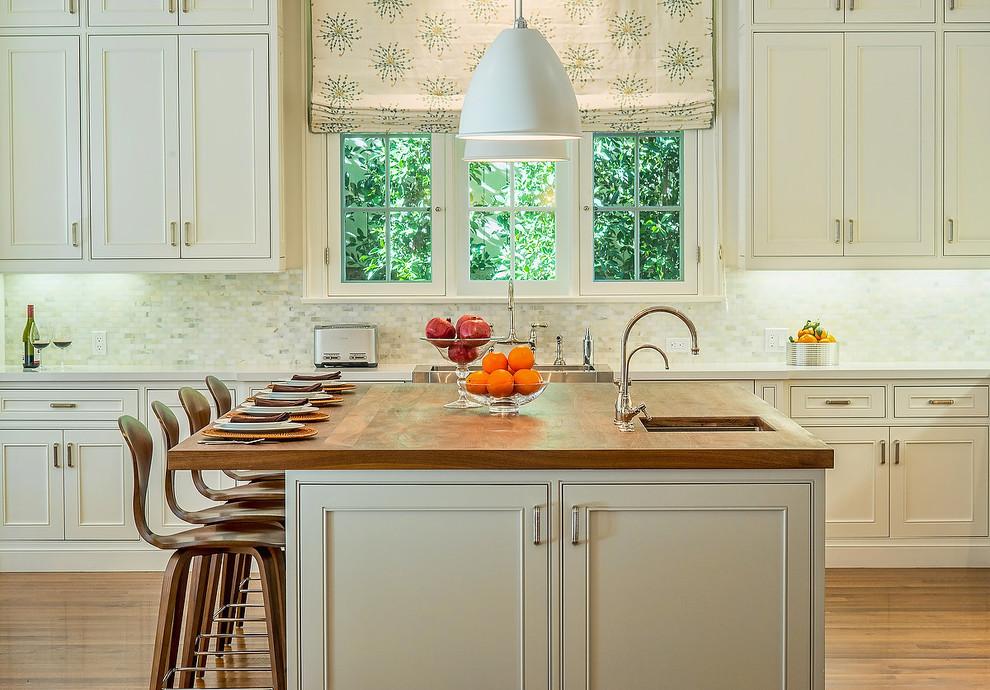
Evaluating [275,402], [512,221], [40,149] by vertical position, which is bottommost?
[275,402]

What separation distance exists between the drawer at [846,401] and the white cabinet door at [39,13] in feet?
12.7

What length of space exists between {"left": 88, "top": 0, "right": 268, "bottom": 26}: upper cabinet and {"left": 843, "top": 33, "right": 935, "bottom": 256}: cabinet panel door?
113 inches

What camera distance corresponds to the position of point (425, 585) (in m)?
2.63

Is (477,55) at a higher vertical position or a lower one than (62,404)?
higher

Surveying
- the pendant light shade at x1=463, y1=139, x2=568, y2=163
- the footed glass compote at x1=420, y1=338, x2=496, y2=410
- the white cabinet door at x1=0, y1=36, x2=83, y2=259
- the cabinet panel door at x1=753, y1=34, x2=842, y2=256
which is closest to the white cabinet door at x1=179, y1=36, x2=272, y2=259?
the white cabinet door at x1=0, y1=36, x2=83, y2=259

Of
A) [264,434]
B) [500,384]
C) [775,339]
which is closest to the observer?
[264,434]

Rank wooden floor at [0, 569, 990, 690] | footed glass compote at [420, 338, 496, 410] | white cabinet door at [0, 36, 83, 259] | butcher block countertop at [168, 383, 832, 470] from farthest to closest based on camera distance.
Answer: white cabinet door at [0, 36, 83, 259] < wooden floor at [0, 569, 990, 690] < footed glass compote at [420, 338, 496, 410] < butcher block countertop at [168, 383, 832, 470]

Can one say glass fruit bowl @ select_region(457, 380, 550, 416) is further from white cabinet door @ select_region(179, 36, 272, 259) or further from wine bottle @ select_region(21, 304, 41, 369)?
wine bottle @ select_region(21, 304, 41, 369)

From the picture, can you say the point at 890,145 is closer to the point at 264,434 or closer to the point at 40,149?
the point at 264,434

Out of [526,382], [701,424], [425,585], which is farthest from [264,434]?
[701,424]

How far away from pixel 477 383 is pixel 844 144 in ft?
8.80

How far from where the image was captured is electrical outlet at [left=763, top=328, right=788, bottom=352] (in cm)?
522

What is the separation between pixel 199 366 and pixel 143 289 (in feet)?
1.67

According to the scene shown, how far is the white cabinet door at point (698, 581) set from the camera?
2.61 m
